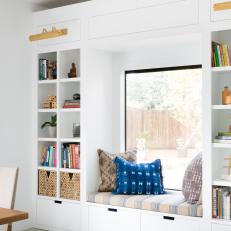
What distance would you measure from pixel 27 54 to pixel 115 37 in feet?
4.08

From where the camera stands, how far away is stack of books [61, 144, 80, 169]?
15.6ft

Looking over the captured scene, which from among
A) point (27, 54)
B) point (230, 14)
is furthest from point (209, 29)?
point (27, 54)

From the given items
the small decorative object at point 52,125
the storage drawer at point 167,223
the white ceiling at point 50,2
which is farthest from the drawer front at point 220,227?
the white ceiling at point 50,2

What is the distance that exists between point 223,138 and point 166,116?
1285 mm

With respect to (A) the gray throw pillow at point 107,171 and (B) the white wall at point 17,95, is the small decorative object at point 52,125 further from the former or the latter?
(A) the gray throw pillow at point 107,171

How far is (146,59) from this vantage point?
4980 mm

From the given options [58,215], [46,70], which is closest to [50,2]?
[46,70]

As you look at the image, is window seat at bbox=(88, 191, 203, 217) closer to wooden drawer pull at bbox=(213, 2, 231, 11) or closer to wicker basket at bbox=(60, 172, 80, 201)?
wicker basket at bbox=(60, 172, 80, 201)

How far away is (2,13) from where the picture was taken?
4754 millimetres

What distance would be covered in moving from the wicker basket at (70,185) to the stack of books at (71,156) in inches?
4.0

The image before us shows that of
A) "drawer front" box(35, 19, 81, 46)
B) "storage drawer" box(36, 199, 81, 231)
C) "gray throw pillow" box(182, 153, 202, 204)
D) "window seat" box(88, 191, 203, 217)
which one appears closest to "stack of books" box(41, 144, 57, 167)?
"storage drawer" box(36, 199, 81, 231)

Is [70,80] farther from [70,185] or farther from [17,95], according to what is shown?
[70,185]

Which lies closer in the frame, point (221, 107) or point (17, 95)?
point (221, 107)

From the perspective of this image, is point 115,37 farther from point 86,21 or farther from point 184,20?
point 184,20
